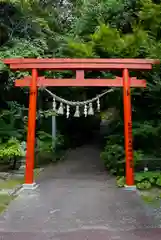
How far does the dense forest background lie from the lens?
880 cm

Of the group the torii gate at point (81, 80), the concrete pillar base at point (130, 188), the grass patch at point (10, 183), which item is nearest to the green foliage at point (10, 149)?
the grass patch at point (10, 183)

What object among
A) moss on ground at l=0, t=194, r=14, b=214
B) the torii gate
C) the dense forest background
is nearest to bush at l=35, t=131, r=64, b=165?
the dense forest background

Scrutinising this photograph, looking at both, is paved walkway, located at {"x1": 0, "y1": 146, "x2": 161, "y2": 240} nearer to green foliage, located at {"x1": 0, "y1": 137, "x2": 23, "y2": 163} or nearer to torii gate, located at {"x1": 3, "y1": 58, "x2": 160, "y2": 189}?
torii gate, located at {"x1": 3, "y1": 58, "x2": 160, "y2": 189}

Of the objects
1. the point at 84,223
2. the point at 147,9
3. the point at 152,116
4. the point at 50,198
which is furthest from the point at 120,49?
the point at 84,223

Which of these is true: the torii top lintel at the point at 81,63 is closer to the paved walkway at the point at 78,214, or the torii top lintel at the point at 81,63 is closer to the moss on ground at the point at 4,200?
the paved walkway at the point at 78,214

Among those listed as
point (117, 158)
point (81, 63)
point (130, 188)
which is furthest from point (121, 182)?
point (81, 63)

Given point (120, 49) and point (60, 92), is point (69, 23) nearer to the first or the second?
point (60, 92)

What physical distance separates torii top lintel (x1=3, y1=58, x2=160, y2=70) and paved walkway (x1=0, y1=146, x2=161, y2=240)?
2.96 meters

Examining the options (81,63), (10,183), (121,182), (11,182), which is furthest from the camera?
(11,182)

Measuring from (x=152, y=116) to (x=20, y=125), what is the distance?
4772 mm

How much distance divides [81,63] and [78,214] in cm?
372

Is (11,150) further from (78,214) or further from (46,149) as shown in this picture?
(78,214)

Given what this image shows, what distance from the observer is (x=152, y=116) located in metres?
9.48

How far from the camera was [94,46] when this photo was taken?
963 centimetres
